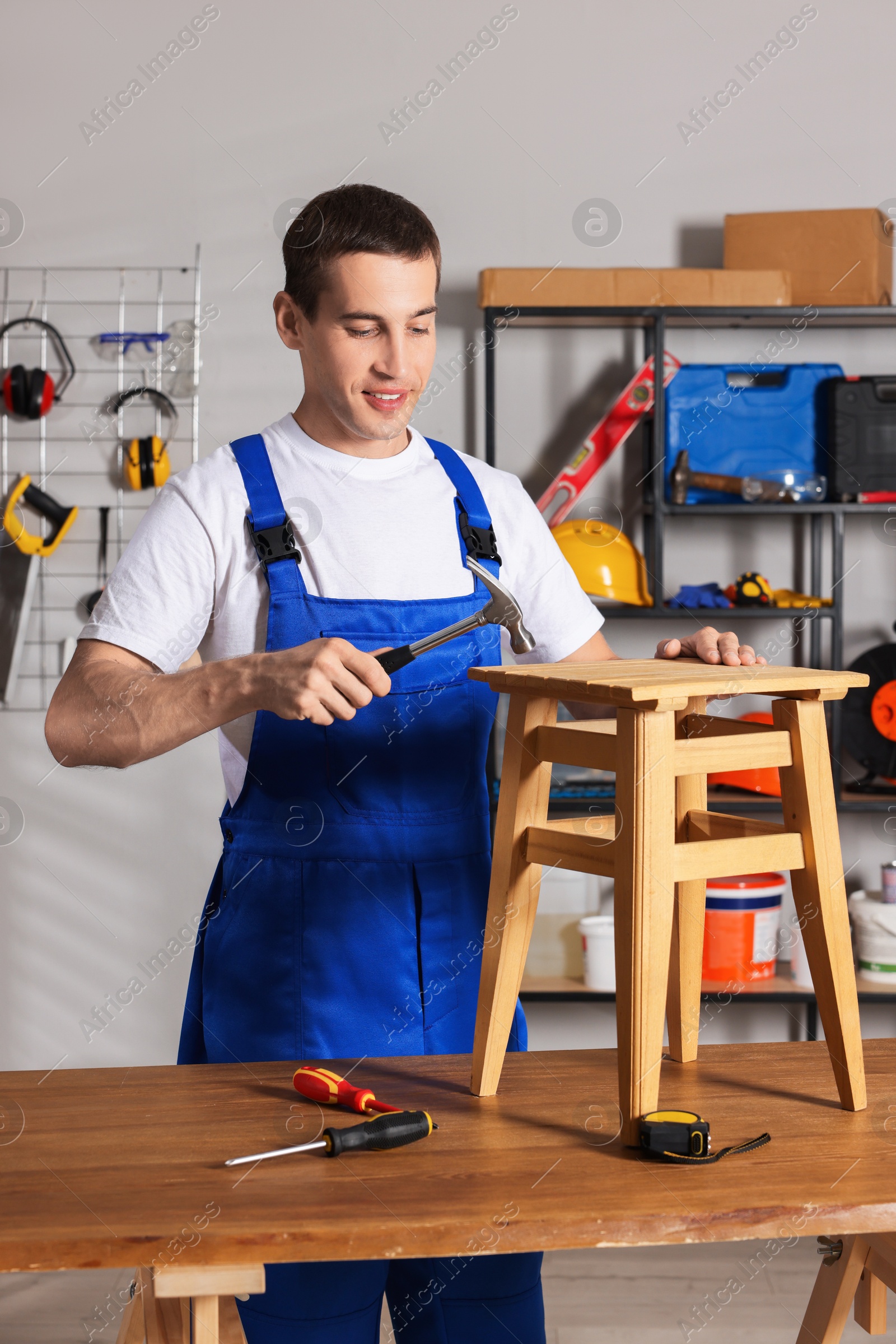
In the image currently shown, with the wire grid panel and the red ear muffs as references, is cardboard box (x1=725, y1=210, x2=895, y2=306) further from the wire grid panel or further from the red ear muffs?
the red ear muffs

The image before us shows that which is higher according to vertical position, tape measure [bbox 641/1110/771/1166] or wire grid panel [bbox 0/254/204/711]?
wire grid panel [bbox 0/254/204/711]

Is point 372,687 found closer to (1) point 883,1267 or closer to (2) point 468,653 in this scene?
(2) point 468,653

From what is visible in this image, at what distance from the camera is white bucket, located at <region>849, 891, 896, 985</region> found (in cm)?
266

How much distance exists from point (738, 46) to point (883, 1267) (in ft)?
9.13

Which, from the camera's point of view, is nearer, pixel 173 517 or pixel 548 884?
pixel 173 517

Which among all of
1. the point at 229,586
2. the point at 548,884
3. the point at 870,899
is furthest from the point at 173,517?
the point at 870,899

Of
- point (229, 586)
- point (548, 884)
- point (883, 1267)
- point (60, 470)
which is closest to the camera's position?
point (883, 1267)

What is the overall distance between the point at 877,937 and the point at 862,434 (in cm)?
120

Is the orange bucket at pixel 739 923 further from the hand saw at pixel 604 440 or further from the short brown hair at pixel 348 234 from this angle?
the short brown hair at pixel 348 234

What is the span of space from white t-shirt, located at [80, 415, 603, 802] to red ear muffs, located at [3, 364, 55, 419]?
1625 millimetres

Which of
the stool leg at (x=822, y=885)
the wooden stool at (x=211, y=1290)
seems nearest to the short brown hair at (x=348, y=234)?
the stool leg at (x=822, y=885)

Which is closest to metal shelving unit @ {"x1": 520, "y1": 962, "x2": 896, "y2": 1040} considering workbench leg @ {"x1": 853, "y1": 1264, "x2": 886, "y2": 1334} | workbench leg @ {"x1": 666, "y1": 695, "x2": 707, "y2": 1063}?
workbench leg @ {"x1": 853, "y1": 1264, "x2": 886, "y2": 1334}

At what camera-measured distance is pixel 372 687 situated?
107 cm

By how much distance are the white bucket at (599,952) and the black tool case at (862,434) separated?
1183 millimetres
